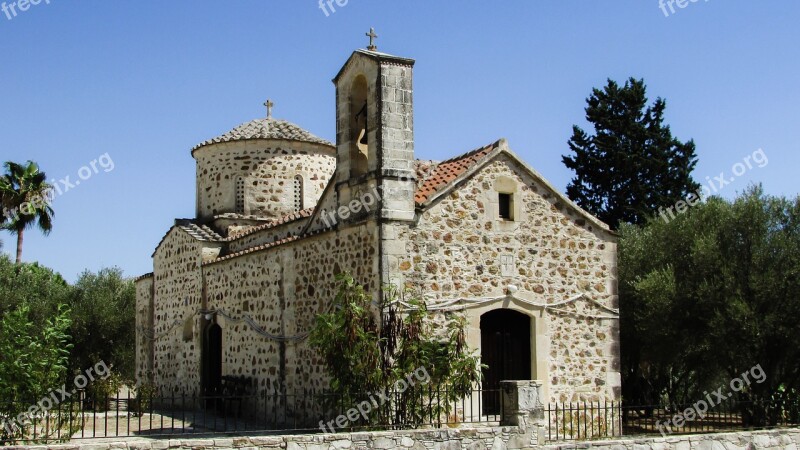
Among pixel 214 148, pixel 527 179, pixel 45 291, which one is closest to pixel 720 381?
pixel 527 179

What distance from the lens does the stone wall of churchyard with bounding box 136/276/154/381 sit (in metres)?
24.5

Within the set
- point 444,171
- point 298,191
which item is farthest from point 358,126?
point 298,191

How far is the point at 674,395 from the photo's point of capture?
969 inches

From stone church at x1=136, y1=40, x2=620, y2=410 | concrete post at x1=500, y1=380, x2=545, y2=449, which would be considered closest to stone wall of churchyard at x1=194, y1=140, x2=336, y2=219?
stone church at x1=136, y1=40, x2=620, y2=410

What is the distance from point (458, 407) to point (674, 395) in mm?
12368

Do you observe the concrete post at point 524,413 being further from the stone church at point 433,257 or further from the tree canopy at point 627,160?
the tree canopy at point 627,160

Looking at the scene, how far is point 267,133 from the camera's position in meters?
22.7

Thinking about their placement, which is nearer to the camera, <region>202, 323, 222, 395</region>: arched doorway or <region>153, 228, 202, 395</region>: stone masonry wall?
<region>202, 323, 222, 395</region>: arched doorway

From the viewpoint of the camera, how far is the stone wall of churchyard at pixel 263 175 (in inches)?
885

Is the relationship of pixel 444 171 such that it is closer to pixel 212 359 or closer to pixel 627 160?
pixel 212 359

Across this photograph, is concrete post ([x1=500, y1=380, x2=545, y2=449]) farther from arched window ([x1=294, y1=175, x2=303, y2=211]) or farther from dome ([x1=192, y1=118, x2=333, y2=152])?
dome ([x1=192, y1=118, x2=333, y2=152])

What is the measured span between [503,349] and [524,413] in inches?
122

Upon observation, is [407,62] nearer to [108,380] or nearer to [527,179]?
[527,179]

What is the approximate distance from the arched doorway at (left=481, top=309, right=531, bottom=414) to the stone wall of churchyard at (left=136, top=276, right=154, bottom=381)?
12.5 meters
